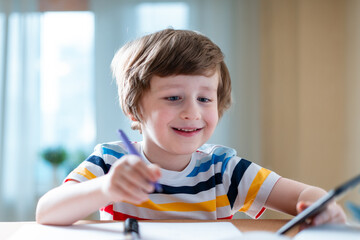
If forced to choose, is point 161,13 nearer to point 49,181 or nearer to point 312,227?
point 49,181

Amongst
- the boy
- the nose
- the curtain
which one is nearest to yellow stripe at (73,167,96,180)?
the boy

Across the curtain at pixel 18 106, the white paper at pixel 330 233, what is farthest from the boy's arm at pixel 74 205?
the curtain at pixel 18 106

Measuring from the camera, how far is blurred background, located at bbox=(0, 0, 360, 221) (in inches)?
108

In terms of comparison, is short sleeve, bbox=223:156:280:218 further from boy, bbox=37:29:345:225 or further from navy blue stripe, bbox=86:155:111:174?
navy blue stripe, bbox=86:155:111:174

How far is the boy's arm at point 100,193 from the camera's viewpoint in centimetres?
52

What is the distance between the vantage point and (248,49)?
274 cm

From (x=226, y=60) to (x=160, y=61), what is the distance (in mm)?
2003

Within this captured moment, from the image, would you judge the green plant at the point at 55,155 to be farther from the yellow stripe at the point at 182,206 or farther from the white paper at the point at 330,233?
the white paper at the point at 330,233

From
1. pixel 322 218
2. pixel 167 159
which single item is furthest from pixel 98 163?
pixel 322 218

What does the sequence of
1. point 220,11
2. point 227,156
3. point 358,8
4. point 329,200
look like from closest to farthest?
1. point 329,200
2. point 227,156
3. point 358,8
4. point 220,11

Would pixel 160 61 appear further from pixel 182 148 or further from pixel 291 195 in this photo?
pixel 291 195

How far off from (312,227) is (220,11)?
7.78ft

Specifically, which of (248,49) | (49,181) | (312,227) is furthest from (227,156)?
(49,181)

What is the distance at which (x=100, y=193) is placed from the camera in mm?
634
